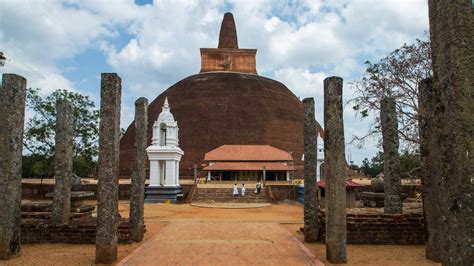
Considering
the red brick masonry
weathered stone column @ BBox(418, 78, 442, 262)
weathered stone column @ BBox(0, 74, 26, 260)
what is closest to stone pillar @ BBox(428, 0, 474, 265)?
weathered stone column @ BBox(418, 78, 442, 262)

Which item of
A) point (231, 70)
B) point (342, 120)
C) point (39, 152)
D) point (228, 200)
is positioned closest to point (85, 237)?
point (342, 120)

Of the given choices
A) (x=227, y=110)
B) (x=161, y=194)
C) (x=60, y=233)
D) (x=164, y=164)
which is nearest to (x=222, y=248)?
(x=60, y=233)

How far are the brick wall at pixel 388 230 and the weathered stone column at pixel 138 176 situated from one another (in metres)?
5.34

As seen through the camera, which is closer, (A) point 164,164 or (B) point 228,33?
(A) point 164,164

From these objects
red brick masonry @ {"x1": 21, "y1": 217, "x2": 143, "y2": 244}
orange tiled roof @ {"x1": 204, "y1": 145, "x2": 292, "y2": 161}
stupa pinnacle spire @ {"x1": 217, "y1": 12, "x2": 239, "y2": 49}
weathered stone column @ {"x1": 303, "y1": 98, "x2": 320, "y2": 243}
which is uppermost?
stupa pinnacle spire @ {"x1": 217, "y1": 12, "x2": 239, "y2": 49}

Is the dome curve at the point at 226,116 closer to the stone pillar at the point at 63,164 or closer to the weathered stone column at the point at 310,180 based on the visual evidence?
the stone pillar at the point at 63,164

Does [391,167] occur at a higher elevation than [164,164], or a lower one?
lower

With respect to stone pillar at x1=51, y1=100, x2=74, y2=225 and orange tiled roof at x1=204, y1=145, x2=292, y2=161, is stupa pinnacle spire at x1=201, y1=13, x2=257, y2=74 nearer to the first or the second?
orange tiled roof at x1=204, y1=145, x2=292, y2=161

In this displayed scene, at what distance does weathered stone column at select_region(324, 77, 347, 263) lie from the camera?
7598 mm

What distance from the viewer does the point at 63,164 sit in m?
10.3

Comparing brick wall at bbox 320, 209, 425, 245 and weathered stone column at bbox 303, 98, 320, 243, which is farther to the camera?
weathered stone column at bbox 303, 98, 320, 243

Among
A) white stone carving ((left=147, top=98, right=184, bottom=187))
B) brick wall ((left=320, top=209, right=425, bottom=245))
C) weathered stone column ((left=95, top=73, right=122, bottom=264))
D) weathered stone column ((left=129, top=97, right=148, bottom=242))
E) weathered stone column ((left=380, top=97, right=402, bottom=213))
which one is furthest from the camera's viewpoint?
white stone carving ((left=147, top=98, right=184, bottom=187))

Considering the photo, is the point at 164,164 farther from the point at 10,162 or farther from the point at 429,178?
the point at 429,178

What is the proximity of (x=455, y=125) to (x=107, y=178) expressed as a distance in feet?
20.9
